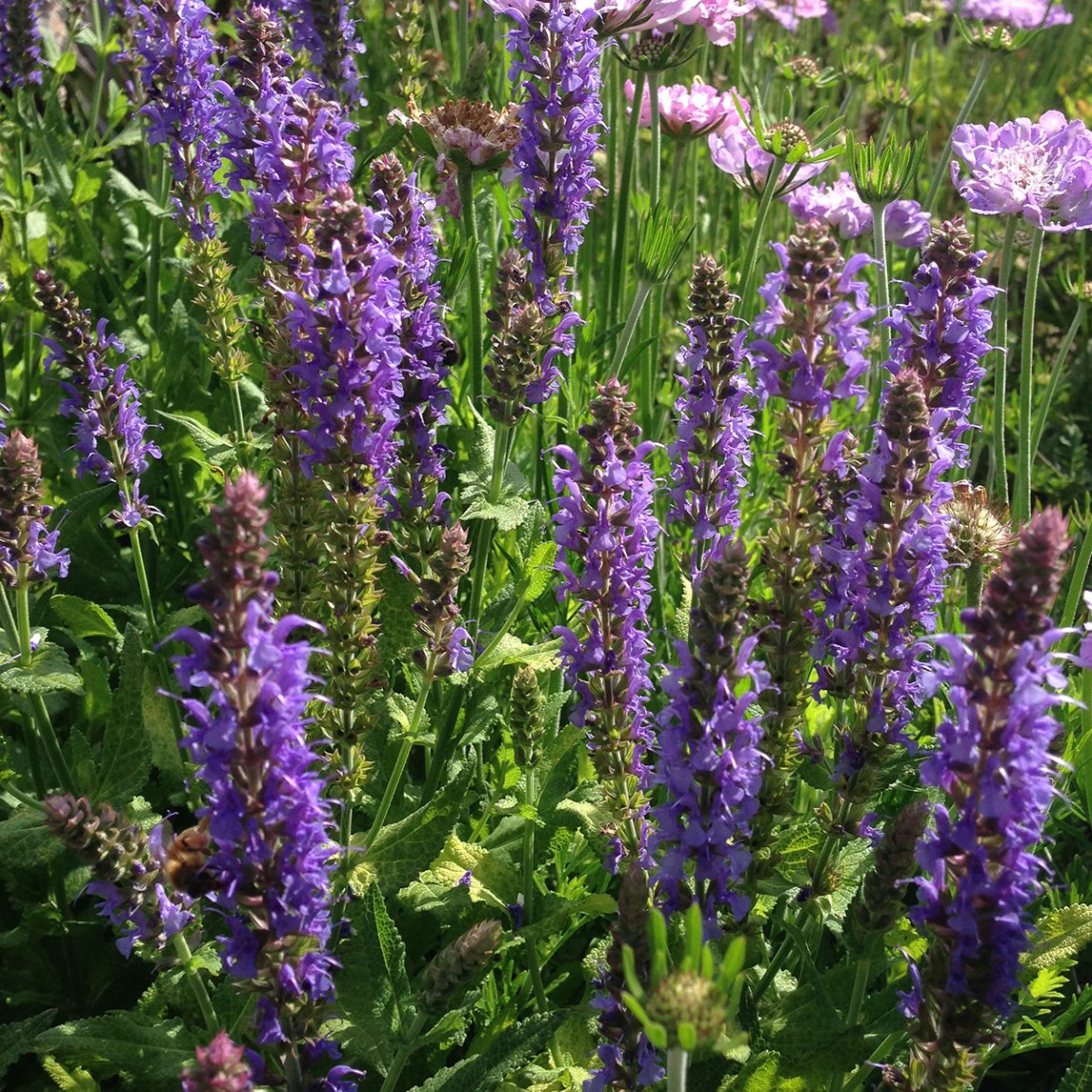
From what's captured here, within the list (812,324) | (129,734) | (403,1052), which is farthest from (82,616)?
(812,324)

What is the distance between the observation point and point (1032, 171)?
303cm

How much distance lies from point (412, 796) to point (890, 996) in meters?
1.12

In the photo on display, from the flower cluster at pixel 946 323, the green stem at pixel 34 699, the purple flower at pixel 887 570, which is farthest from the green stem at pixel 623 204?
the green stem at pixel 34 699

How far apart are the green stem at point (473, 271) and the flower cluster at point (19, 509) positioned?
992 mm

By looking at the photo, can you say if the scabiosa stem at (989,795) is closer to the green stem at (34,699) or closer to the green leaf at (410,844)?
the green leaf at (410,844)

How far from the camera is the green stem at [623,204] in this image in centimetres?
333

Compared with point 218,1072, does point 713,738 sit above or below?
above

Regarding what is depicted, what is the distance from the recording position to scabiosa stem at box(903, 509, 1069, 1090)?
148 cm

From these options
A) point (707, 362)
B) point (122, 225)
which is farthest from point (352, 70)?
point (707, 362)

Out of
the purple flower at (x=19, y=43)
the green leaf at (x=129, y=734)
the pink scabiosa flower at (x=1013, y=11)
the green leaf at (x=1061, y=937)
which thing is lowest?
the green leaf at (x=1061, y=937)

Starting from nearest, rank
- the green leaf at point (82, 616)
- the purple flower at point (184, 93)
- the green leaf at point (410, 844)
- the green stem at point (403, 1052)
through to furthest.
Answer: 1. the green stem at point (403, 1052)
2. the green leaf at point (410, 844)
3. the green leaf at point (82, 616)
4. the purple flower at point (184, 93)

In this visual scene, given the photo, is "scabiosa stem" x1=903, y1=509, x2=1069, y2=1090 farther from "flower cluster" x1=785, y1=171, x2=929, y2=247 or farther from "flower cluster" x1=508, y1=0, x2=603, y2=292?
"flower cluster" x1=785, y1=171, x2=929, y2=247

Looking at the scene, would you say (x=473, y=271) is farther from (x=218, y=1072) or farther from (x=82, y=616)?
(x=218, y=1072)

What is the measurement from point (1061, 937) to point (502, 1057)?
1087mm
